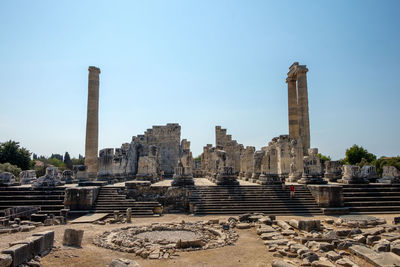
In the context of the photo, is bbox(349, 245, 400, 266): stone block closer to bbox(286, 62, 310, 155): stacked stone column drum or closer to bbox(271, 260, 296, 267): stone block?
bbox(271, 260, 296, 267): stone block

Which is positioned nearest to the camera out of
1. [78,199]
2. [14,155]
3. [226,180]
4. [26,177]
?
[78,199]

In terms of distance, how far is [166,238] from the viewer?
348 inches

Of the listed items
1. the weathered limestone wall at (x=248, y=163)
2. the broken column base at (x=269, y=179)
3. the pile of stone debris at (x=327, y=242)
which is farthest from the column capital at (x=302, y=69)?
the pile of stone debris at (x=327, y=242)

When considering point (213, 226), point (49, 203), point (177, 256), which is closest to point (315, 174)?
point (213, 226)

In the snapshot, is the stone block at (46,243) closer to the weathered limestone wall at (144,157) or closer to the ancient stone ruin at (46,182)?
the ancient stone ruin at (46,182)

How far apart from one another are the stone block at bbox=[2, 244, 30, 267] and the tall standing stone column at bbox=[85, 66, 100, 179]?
17530 mm

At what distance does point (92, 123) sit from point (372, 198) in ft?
65.7

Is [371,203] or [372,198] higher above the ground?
[372,198]

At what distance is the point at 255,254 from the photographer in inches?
289

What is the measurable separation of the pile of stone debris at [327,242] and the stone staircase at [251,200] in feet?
6.96

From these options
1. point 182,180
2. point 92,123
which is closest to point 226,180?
point 182,180

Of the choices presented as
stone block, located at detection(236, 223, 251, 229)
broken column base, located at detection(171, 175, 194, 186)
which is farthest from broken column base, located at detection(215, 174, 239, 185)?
stone block, located at detection(236, 223, 251, 229)

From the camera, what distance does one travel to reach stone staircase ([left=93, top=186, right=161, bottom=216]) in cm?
1334

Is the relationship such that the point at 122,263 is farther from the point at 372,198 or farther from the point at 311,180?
the point at 372,198
